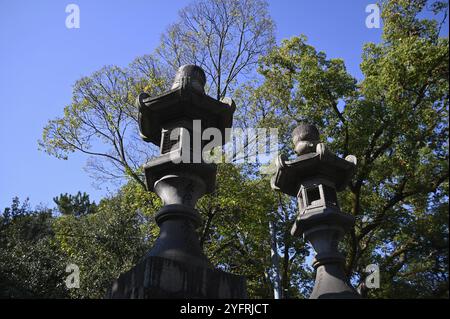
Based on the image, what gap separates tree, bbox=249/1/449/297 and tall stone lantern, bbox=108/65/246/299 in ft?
20.7

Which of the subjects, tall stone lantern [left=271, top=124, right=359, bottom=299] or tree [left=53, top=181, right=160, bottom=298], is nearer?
tall stone lantern [left=271, top=124, right=359, bottom=299]

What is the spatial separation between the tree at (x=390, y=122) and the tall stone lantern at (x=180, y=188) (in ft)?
20.7

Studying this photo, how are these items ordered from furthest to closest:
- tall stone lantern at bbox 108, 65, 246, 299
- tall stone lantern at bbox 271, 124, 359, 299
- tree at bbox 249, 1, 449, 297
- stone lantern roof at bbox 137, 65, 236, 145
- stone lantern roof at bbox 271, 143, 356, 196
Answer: tree at bbox 249, 1, 449, 297 < stone lantern roof at bbox 271, 143, 356, 196 < tall stone lantern at bbox 271, 124, 359, 299 < stone lantern roof at bbox 137, 65, 236, 145 < tall stone lantern at bbox 108, 65, 246, 299

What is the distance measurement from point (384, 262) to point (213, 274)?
346 inches

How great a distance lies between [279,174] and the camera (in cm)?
687

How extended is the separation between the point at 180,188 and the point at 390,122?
7.71m

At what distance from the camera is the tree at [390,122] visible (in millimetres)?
10802

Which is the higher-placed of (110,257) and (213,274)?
(110,257)

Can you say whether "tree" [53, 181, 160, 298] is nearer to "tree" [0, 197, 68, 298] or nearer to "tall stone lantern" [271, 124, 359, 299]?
"tree" [0, 197, 68, 298]

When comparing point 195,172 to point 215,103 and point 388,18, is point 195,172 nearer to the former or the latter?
point 215,103

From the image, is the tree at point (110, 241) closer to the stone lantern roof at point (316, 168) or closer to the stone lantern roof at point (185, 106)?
the stone lantern roof at point (316, 168)

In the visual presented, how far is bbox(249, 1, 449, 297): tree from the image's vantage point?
10.8 meters

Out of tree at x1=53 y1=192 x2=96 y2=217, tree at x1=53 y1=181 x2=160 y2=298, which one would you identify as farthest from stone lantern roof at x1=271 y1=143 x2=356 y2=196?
tree at x1=53 y1=192 x2=96 y2=217
